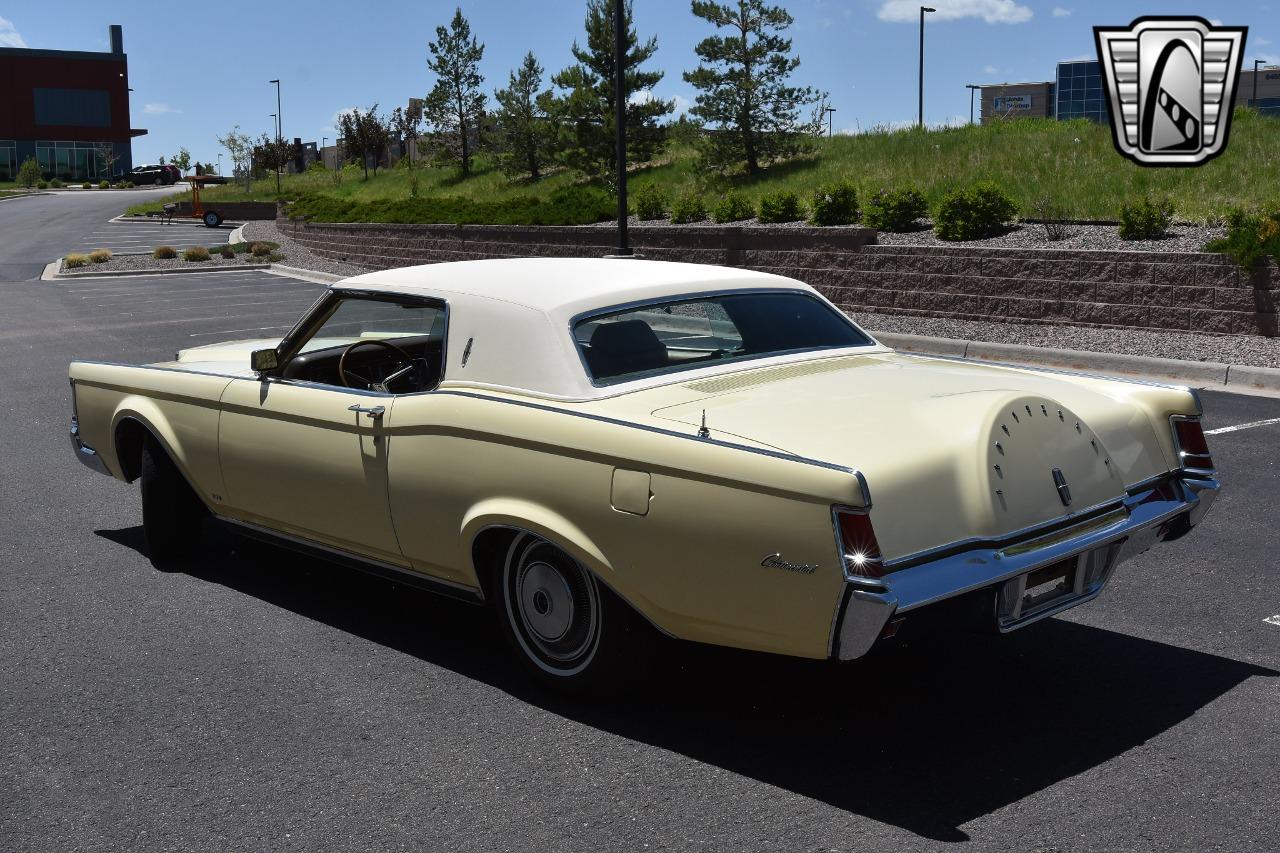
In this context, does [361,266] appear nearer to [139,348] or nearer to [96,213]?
[139,348]

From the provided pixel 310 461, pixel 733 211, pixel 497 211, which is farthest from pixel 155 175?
pixel 310 461

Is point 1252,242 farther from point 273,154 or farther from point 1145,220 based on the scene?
point 273,154

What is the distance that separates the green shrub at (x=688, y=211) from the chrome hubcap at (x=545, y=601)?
786 inches

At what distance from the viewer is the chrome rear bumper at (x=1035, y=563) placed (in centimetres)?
Answer: 377

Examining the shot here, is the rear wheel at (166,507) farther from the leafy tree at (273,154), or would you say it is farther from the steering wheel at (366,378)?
the leafy tree at (273,154)

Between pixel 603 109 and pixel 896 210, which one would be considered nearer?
pixel 896 210

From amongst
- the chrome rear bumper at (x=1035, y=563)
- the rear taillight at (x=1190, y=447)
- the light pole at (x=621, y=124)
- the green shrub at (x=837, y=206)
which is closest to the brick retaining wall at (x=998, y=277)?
the green shrub at (x=837, y=206)

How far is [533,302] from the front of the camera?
5051 millimetres

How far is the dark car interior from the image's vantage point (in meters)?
6.09

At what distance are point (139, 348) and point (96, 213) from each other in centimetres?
5445

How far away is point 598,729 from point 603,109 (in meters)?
31.8

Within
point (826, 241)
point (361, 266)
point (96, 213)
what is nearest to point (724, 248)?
point (826, 241)

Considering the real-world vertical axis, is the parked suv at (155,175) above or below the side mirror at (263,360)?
above

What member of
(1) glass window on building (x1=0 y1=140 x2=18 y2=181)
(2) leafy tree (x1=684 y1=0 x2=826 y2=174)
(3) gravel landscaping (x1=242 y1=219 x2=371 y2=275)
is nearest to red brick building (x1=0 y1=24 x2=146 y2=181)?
(1) glass window on building (x1=0 y1=140 x2=18 y2=181)
